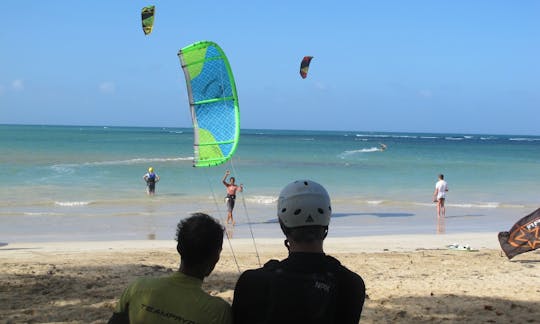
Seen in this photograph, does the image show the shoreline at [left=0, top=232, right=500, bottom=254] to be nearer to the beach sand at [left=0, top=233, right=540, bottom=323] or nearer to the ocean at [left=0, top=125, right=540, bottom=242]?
the beach sand at [left=0, top=233, right=540, bottom=323]

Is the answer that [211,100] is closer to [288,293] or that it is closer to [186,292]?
[186,292]

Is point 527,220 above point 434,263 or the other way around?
above

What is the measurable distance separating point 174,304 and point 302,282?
47 cm

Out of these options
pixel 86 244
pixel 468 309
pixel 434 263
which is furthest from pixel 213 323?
pixel 86 244

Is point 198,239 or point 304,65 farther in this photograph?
point 304,65

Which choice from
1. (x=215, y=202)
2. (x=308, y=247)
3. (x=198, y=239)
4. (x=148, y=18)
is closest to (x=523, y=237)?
(x=148, y=18)

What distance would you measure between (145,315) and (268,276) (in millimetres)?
484

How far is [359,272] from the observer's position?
8711mm

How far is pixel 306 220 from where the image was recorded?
2291 mm

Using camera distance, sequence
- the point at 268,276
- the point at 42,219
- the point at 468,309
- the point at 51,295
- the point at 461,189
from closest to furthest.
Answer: the point at 268,276, the point at 468,309, the point at 51,295, the point at 42,219, the point at 461,189

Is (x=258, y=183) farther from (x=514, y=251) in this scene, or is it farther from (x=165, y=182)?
(x=514, y=251)

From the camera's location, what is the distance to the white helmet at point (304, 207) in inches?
90.4

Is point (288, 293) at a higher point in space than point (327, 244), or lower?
higher

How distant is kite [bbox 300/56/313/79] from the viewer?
39.3 feet
